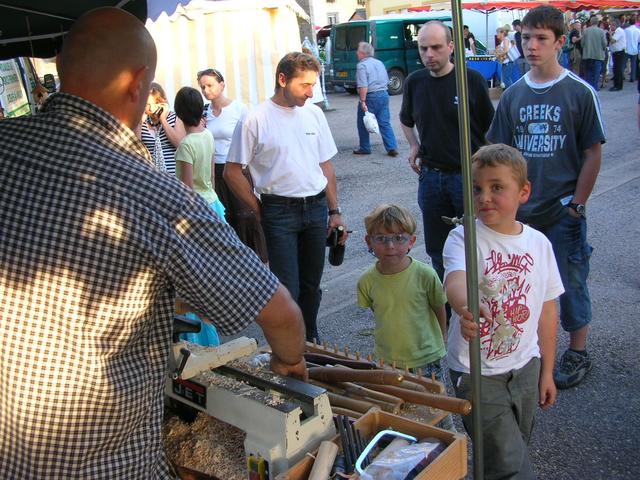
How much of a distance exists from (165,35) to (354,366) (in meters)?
7.87

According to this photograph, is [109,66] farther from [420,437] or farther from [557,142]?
[557,142]

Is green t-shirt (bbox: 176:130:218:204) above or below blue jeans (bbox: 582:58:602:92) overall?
below

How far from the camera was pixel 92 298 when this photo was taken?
145cm

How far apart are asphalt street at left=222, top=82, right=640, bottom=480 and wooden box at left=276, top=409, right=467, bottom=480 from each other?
5.31ft

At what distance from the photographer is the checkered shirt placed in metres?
1.44

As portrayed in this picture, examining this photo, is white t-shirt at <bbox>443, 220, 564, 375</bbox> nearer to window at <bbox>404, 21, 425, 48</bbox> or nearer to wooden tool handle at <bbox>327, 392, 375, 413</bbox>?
wooden tool handle at <bbox>327, 392, 375, 413</bbox>

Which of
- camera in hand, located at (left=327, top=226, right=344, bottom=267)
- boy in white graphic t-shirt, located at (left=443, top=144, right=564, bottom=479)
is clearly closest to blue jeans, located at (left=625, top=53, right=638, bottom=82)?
camera in hand, located at (left=327, top=226, right=344, bottom=267)

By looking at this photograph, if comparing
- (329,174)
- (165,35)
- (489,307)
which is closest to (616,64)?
(165,35)

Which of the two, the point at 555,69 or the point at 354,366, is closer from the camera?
the point at 354,366

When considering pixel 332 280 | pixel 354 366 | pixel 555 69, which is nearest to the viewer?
pixel 354 366

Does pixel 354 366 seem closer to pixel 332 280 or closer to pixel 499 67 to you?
pixel 332 280

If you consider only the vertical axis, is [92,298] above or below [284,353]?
above

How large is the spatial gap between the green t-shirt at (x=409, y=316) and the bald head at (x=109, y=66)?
182cm

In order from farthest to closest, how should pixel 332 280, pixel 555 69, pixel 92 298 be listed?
pixel 332 280 < pixel 555 69 < pixel 92 298
